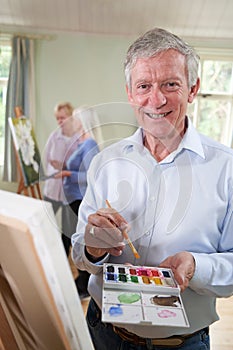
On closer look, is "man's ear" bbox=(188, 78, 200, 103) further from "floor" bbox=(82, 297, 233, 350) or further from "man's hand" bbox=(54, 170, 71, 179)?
"floor" bbox=(82, 297, 233, 350)

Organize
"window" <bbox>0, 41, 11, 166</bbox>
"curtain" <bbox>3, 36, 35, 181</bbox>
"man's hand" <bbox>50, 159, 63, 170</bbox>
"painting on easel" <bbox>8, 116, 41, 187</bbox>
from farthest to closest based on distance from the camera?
"painting on easel" <bbox>8, 116, 41, 187</bbox>
"window" <bbox>0, 41, 11, 166</bbox>
"curtain" <bbox>3, 36, 35, 181</bbox>
"man's hand" <bbox>50, 159, 63, 170</bbox>

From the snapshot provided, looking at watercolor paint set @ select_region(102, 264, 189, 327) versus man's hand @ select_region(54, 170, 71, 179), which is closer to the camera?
watercolor paint set @ select_region(102, 264, 189, 327)

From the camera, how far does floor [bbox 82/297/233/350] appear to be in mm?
738

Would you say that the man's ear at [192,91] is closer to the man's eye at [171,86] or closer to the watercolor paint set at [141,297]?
the man's eye at [171,86]

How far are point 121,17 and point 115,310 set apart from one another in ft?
2.15

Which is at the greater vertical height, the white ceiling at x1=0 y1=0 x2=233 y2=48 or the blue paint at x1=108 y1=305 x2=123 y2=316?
the white ceiling at x1=0 y1=0 x2=233 y2=48

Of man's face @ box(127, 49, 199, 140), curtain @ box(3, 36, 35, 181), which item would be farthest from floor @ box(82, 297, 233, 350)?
curtain @ box(3, 36, 35, 181)

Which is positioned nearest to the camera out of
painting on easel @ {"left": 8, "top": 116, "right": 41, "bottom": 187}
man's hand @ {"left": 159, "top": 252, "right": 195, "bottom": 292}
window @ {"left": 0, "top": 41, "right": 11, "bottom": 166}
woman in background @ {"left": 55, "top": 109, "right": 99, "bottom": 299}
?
man's hand @ {"left": 159, "top": 252, "right": 195, "bottom": 292}

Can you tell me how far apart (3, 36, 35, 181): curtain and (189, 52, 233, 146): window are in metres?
0.46

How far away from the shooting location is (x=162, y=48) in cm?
61

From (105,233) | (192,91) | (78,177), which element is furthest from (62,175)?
(192,91)

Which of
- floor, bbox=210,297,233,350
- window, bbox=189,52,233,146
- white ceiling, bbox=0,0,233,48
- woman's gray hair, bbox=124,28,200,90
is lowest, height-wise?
floor, bbox=210,297,233,350

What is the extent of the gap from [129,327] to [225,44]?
59 centimetres

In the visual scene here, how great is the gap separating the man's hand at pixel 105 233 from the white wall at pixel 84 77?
0.18 meters
